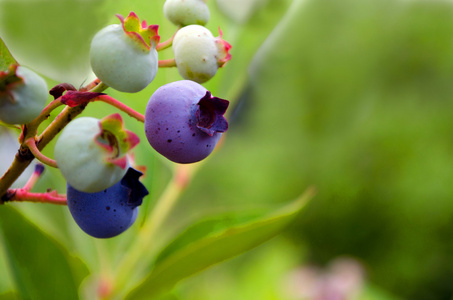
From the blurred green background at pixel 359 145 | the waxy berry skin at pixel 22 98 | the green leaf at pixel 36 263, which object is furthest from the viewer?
the blurred green background at pixel 359 145

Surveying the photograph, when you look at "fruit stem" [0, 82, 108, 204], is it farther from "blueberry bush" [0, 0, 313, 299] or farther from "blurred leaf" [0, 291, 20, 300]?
"blurred leaf" [0, 291, 20, 300]

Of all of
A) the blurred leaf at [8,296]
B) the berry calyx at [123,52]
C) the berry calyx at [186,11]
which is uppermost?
the berry calyx at [123,52]

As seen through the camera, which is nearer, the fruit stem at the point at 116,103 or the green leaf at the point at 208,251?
the fruit stem at the point at 116,103

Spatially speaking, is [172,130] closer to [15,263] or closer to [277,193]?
[15,263]

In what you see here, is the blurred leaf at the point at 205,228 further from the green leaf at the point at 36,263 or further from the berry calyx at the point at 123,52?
the berry calyx at the point at 123,52

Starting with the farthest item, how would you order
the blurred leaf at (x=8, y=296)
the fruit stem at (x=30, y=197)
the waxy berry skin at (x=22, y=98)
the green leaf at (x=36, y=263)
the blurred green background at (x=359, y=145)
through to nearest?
the blurred green background at (x=359, y=145), the blurred leaf at (x=8, y=296), the green leaf at (x=36, y=263), the fruit stem at (x=30, y=197), the waxy berry skin at (x=22, y=98)

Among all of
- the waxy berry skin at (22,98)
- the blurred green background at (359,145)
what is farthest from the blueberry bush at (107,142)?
the blurred green background at (359,145)

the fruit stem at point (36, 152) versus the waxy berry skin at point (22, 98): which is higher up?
the waxy berry skin at point (22, 98)
